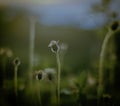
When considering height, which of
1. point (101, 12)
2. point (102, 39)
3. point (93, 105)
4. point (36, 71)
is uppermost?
point (101, 12)

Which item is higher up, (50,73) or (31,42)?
(31,42)

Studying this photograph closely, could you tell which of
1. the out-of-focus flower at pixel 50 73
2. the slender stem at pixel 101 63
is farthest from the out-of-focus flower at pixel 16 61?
the slender stem at pixel 101 63

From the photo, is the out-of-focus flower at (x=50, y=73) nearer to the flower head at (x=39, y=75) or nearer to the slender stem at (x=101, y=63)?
the flower head at (x=39, y=75)

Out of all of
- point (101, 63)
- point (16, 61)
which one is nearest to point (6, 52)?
point (16, 61)

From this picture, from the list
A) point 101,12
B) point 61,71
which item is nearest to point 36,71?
point 61,71

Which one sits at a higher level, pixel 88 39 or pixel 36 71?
pixel 88 39

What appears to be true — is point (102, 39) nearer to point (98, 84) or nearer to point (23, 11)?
point (98, 84)

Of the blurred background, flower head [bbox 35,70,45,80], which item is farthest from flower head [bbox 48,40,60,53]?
flower head [bbox 35,70,45,80]

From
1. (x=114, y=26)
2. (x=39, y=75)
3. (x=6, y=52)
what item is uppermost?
(x=114, y=26)

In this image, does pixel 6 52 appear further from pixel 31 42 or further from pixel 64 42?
pixel 64 42
